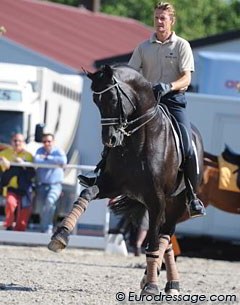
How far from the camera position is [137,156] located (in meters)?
10.1

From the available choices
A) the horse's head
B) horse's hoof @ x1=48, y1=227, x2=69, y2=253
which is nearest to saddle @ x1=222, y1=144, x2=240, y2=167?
the horse's head

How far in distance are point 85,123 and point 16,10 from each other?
1339cm

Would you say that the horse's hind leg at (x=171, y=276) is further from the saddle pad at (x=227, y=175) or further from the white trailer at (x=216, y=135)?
the white trailer at (x=216, y=135)

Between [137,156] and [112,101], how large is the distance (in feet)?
2.25

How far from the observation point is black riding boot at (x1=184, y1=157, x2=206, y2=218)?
10625 mm

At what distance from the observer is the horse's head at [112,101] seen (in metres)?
9.61

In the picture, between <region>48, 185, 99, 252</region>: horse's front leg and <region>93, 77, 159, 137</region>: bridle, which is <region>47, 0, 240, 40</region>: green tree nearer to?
<region>93, 77, 159, 137</region>: bridle

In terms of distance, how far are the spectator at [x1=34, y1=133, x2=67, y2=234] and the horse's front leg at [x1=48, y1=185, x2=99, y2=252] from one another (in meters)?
7.48

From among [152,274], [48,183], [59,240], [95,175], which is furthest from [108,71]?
[48,183]

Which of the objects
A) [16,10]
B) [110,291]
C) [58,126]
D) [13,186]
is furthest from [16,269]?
[16,10]

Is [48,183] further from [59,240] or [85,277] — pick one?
[59,240]

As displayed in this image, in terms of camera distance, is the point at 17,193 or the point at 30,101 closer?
the point at 17,193

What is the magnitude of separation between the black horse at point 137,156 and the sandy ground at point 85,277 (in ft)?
1.85

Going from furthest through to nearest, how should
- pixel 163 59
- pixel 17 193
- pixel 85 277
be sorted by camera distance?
pixel 17 193 → pixel 85 277 → pixel 163 59
